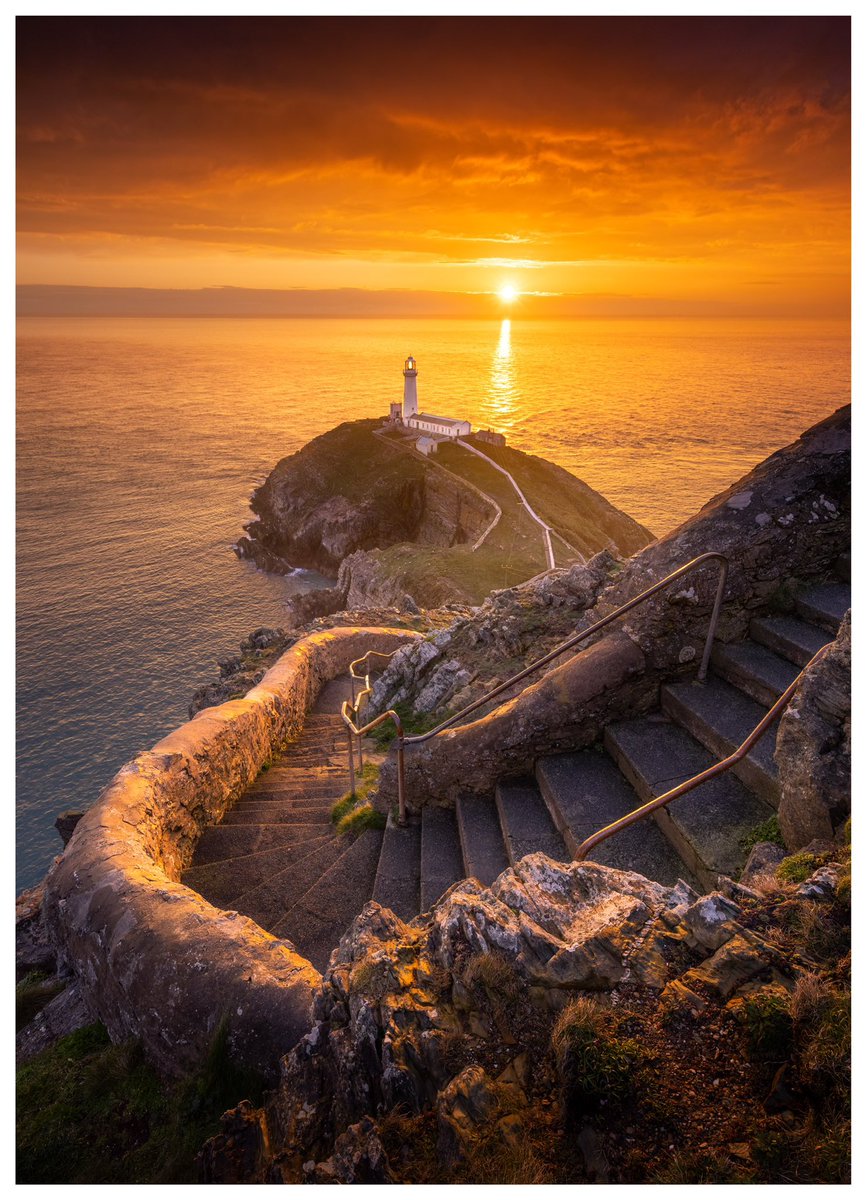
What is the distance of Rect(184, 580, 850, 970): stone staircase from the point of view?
4.65m

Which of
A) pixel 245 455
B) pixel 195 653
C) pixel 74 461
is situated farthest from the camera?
pixel 245 455

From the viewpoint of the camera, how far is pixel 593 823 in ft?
17.0

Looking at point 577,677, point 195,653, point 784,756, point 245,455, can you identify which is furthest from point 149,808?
point 245,455

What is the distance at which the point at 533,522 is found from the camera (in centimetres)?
5103

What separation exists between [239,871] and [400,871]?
2.08m

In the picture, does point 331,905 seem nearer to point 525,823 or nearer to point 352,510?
point 525,823

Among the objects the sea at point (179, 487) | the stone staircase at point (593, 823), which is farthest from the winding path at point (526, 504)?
the stone staircase at point (593, 823)

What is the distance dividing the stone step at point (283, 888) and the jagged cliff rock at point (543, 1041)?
2890 millimetres

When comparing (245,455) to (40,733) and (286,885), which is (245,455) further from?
(286,885)

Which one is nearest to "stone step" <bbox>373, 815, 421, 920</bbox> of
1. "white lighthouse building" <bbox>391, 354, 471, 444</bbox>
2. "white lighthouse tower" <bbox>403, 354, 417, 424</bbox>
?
"white lighthouse building" <bbox>391, 354, 471, 444</bbox>

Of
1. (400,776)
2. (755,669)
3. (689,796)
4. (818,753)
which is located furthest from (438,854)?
(818,753)

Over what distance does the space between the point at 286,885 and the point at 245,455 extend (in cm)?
10420

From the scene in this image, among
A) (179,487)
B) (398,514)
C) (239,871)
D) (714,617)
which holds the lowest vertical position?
(239,871)

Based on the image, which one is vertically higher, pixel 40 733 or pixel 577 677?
pixel 577 677
